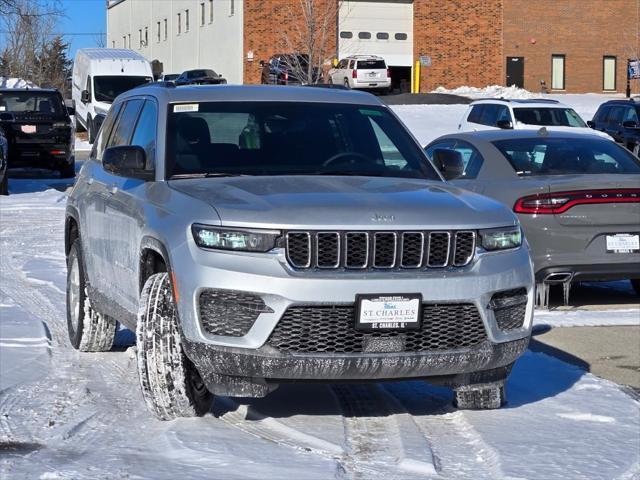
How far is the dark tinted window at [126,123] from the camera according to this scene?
7.71 meters

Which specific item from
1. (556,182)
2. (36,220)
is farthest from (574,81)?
(556,182)

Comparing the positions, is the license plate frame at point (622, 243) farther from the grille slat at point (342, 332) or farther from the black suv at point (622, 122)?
the black suv at point (622, 122)

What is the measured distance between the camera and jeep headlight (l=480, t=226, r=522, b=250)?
235 inches

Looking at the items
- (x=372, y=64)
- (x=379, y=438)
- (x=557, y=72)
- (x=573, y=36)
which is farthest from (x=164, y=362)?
(x=557, y=72)

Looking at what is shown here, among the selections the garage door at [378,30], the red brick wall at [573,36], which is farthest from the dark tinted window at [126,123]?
the red brick wall at [573,36]

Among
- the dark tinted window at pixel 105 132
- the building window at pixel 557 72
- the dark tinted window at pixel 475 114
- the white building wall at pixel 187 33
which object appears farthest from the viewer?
the building window at pixel 557 72

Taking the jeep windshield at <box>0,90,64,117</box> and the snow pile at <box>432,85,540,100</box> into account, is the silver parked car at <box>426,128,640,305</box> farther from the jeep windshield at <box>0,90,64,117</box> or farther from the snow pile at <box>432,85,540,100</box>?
the snow pile at <box>432,85,540,100</box>

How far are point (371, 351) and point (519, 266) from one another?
95 cm

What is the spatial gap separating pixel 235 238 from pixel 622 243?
5261 millimetres

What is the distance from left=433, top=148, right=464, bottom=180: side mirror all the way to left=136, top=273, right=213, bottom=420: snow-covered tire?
2179mm

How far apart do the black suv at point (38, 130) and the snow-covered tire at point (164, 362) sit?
1903 cm

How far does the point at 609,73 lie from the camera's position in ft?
214

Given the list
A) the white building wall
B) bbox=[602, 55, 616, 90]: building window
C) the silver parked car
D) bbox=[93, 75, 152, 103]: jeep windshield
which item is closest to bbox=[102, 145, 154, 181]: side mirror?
the silver parked car

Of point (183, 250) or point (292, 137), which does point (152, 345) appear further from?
point (292, 137)
